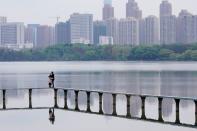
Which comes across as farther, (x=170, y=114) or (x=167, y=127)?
(x=170, y=114)

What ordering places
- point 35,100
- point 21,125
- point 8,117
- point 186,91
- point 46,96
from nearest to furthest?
point 21,125, point 8,117, point 35,100, point 46,96, point 186,91

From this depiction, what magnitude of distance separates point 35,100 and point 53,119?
1729cm

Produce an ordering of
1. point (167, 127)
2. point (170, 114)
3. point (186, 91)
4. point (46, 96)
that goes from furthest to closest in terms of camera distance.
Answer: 1. point (186, 91)
2. point (46, 96)
3. point (170, 114)
4. point (167, 127)

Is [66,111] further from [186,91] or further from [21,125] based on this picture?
[186,91]

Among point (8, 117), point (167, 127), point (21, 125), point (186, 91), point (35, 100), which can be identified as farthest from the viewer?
point (186, 91)

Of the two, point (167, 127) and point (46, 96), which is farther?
point (46, 96)

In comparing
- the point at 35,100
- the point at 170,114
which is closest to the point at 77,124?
the point at 170,114

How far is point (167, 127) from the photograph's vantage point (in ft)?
115

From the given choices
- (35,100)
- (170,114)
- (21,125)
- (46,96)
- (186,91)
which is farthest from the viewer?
(186,91)

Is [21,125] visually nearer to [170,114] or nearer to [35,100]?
[170,114]

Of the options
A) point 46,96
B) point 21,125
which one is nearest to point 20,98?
point 46,96

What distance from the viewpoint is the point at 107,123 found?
37875mm

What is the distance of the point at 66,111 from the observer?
4231 cm

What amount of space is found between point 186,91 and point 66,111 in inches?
1129
